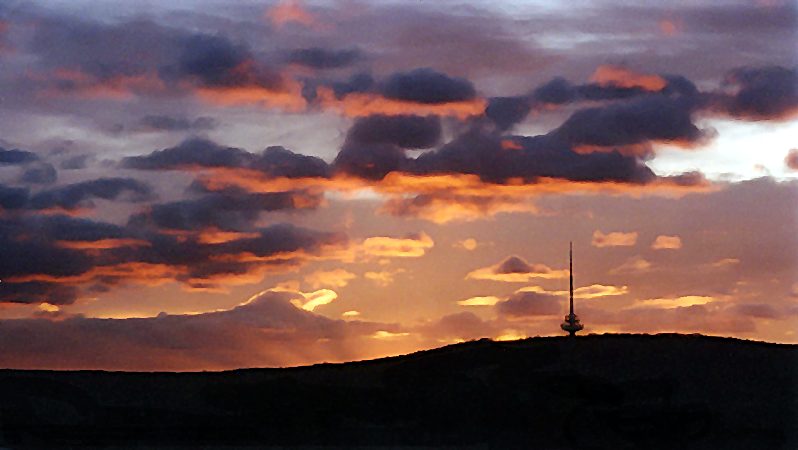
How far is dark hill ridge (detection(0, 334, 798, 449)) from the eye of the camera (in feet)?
97.7

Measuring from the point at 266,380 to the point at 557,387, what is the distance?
885 cm

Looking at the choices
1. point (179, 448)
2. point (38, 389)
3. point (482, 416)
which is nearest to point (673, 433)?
point (482, 416)

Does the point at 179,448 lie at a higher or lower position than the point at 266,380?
lower

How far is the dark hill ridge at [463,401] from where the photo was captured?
29.8m

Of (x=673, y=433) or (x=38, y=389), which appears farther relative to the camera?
(x=38, y=389)

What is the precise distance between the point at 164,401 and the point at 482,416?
957cm

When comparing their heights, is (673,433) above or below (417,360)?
below

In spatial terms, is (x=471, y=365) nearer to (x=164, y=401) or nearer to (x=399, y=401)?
(x=399, y=401)

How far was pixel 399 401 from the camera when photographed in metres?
31.5

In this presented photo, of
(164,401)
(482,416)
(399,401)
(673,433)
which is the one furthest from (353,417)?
(673,433)

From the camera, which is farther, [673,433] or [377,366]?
[377,366]

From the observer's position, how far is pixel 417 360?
1289 inches

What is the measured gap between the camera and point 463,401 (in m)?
31.4

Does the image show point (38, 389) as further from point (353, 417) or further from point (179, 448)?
point (353, 417)
